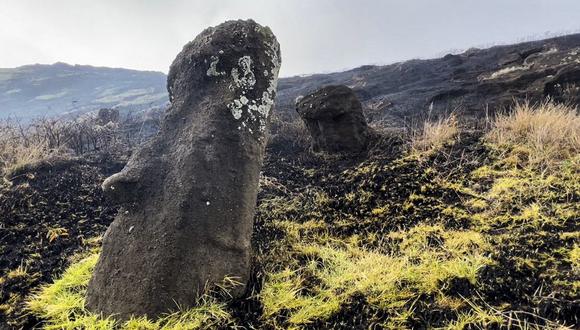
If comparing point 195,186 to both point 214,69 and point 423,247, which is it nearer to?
point 214,69

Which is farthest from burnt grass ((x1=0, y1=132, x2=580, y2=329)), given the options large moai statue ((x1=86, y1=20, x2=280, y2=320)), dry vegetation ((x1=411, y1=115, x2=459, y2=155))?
large moai statue ((x1=86, y1=20, x2=280, y2=320))

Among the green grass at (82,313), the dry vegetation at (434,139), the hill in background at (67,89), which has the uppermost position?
the hill in background at (67,89)

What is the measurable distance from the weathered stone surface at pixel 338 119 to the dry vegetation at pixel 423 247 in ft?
2.73

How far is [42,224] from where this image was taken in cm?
422

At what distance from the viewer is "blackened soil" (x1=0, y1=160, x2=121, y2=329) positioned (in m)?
3.12

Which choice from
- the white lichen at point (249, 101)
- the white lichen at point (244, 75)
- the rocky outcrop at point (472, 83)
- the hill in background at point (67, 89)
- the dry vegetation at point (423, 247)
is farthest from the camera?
the hill in background at point (67, 89)

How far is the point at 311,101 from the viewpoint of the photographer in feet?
20.6

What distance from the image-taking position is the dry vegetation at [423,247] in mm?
2379

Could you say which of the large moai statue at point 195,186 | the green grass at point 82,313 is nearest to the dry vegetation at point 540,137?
the large moai statue at point 195,186

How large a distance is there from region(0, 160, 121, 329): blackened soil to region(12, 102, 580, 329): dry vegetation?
0.26 m

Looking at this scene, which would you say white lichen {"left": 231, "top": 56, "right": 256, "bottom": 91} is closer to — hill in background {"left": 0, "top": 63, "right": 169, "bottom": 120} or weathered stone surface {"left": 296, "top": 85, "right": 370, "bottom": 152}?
weathered stone surface {"left": 296, "top": 85, "right": 370, "bottom": 152}

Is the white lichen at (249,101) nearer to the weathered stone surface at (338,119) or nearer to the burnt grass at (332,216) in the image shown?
the burnt grass at (332,216)

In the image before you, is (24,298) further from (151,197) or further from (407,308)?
(407,308)

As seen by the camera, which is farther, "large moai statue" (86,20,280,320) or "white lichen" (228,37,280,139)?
"white lichen" (228,37,280,139)
